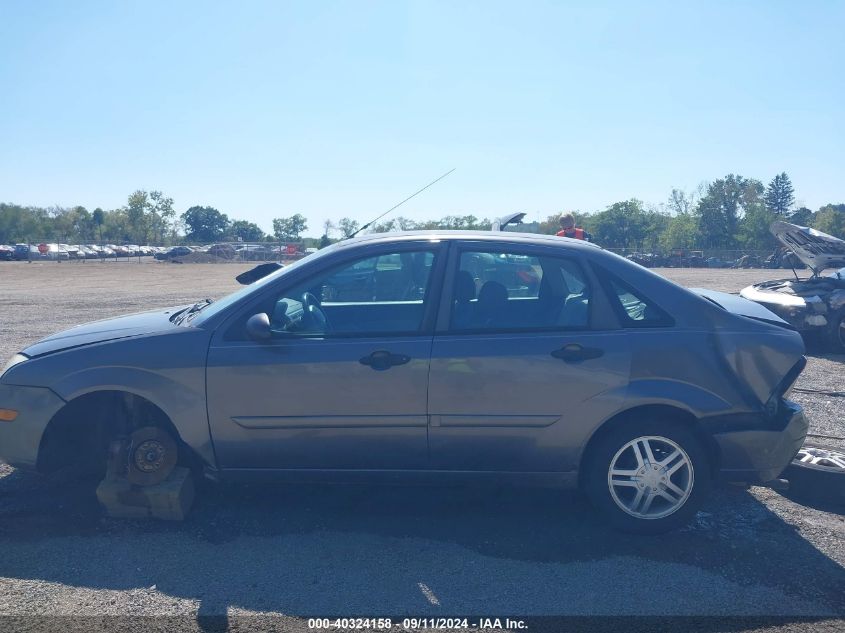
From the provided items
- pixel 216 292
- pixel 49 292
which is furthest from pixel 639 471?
pixel 49 292

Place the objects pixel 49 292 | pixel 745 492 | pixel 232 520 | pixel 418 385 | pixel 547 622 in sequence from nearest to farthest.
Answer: pixel 547 622 → pixel 418 385 → pixel 232 520 → pixel 745 492 → pixel 49 292

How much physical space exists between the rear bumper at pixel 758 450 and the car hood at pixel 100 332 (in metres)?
3.36

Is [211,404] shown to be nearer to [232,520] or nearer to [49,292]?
[232,520]

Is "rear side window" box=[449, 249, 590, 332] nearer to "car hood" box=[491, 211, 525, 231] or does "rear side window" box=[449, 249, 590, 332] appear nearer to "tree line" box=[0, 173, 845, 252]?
"car hood" box=[491, 211, 525, 231]

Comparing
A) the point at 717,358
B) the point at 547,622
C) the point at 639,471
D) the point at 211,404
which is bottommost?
the point at 547,622

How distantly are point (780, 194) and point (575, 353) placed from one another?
4297 inches

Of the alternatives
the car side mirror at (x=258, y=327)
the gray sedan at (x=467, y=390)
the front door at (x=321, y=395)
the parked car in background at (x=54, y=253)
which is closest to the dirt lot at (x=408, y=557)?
the gray sedan at (x=467, y=390)

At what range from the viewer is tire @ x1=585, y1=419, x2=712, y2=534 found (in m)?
4.08

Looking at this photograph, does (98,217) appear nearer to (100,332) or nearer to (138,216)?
(138,216)

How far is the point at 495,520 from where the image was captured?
431 centimetres

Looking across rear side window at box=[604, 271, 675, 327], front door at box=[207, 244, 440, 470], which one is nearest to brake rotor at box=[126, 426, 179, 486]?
front door at box=[207, 244, 440, 470]

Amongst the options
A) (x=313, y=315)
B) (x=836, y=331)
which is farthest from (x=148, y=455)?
(x=836, y=331)

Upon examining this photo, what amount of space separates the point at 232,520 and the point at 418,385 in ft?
4.65

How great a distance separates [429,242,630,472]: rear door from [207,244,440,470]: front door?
0.14 m
